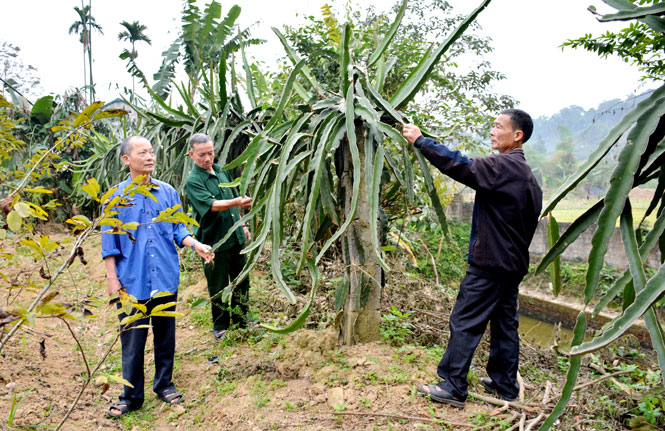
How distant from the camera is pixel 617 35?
14.5ft

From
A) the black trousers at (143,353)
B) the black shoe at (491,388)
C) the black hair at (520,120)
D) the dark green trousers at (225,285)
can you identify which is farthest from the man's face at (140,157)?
the black shoe at (491,388)

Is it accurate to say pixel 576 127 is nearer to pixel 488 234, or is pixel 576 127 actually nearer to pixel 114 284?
pixel 488 234

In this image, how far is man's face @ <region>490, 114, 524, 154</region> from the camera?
239 centimetres

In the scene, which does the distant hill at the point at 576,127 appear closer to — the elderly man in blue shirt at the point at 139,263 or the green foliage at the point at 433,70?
the green foliage at the point at 433,70

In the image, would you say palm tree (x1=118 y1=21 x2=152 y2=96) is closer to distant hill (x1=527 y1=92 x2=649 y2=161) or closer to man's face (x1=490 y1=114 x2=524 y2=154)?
man's face (x1=490 y1=114 x2=524 y2=154)

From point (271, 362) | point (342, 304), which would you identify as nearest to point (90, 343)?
point (271, 362)

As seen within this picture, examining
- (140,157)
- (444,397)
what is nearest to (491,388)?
(444,397)

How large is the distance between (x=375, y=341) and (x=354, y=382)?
1.37 ft

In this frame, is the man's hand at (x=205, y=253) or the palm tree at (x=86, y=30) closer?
the man's hand at (x=205, y=253)

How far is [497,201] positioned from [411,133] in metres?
0.58

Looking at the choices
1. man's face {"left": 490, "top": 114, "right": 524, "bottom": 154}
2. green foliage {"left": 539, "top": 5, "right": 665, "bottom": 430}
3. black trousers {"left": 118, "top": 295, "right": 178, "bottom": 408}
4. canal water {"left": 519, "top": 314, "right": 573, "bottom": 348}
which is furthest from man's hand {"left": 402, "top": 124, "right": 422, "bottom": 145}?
canal water {"left": 519, "top": 314, "right": 573, "bottom": 348}

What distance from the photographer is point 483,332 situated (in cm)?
228

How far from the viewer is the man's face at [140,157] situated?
252cm

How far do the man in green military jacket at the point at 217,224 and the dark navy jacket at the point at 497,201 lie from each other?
1.47m
